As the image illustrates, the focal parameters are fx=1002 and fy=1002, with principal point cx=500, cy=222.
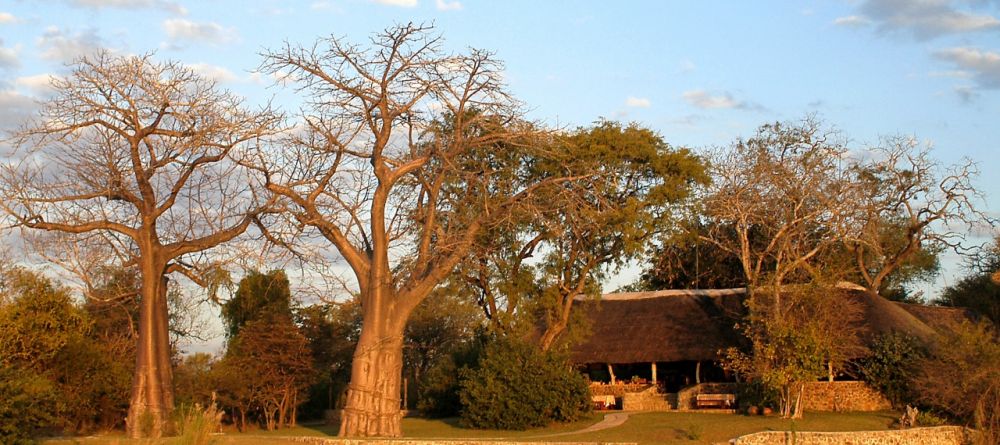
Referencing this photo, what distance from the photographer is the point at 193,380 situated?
30750mm

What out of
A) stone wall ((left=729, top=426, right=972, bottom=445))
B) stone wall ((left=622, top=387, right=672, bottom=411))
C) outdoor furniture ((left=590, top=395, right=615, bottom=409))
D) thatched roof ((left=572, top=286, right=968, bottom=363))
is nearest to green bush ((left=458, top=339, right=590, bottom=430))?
stone wall ((left=622, top=387, right=672, bottom=411))

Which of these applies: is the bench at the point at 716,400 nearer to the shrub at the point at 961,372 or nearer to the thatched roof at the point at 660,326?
the thatched roof at the point at 660,326

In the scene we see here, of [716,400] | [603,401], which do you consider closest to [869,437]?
[716,400]

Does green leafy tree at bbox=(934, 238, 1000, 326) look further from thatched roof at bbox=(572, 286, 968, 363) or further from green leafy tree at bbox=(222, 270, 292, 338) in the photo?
green leafy tree at bbox=(222, 270, 292, 338)

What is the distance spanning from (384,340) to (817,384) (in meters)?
15.4

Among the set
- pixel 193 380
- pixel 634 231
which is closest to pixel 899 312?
pixel 634 231

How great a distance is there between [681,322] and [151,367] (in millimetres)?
19496

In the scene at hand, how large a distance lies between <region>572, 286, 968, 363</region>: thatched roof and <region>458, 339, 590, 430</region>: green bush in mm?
6685

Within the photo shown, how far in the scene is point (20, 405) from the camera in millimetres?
16594

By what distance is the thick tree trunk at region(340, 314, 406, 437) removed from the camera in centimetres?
1950

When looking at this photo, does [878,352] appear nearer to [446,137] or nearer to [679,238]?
[679,238]

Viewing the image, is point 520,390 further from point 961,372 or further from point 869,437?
point 961,372

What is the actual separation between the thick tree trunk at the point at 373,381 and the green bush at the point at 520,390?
657cm

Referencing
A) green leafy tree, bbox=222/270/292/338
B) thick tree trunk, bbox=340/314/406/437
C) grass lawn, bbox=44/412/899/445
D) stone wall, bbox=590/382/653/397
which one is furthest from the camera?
green leafy tree, bbox=222/270/292/338
